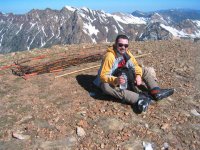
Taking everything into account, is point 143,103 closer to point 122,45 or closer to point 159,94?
point 159,94

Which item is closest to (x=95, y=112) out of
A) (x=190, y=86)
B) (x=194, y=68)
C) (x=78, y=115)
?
(x=78, y=115)

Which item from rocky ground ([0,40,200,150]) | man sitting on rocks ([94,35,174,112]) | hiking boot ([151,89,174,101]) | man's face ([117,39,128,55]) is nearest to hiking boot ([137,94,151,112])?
man sitting on rocks ([94,35,174,112])

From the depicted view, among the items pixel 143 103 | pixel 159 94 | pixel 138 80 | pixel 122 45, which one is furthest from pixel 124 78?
pixel 159 94

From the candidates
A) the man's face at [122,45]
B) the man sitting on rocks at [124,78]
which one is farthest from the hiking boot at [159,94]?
the man's face at [122,45]

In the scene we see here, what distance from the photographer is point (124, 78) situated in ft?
32.7

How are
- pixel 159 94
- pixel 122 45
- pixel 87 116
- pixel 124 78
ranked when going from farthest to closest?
1. pixel 159 94
2. pixel 122 45
3. pixel 124 78
4. pixel 87 116

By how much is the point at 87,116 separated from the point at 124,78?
1.72 metres

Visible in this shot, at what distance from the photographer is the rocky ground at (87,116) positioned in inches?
327

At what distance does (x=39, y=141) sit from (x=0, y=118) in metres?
2.02

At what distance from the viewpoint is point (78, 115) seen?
9680 mm

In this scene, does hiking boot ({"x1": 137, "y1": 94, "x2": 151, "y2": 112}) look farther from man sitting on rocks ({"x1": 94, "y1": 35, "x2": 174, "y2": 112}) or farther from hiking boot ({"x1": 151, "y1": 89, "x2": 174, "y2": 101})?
hiking boot ({"x1": 151, "y1": 89, "x2": 174, "y2": 101})

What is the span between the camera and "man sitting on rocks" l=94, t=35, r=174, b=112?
9.95 m

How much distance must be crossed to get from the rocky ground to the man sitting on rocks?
0.34m

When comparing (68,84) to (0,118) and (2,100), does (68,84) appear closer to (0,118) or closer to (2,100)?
(2,100)
